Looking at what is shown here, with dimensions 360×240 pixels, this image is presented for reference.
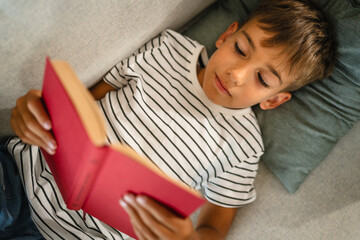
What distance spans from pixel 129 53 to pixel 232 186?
569 millimetres

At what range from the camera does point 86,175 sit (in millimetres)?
491

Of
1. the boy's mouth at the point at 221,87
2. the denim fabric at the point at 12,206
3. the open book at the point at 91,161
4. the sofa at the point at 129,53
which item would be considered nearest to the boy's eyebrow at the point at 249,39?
the boy's mouth at the point at 221,87

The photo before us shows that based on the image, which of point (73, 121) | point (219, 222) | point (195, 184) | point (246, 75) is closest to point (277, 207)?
point (219, 222)

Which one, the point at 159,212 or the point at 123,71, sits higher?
the point at 123,71

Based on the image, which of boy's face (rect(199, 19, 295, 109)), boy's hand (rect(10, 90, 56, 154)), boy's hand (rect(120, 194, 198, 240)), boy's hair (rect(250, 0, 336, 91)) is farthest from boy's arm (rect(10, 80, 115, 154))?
boy's hair (rect(250, 0, 336, 91))

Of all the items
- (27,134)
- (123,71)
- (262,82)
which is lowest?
(262,82)

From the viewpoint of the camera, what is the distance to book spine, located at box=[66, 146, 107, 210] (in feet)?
1.40

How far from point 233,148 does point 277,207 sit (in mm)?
332

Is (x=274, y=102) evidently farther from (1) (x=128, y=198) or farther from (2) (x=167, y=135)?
(1) (x=128, y=198)

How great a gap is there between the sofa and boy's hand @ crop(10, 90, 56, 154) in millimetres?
101

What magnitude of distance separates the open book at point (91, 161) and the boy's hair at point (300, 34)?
0.55 meters

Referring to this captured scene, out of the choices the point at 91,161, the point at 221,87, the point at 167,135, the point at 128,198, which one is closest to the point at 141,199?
the point at 128,198

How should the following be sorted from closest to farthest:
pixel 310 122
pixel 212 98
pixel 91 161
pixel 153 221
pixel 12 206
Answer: pixel 91 161 < pixel 153 221 < pixel 12 206 < pixel 212 98 < pixel 310 122

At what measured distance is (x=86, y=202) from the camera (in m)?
0.65
